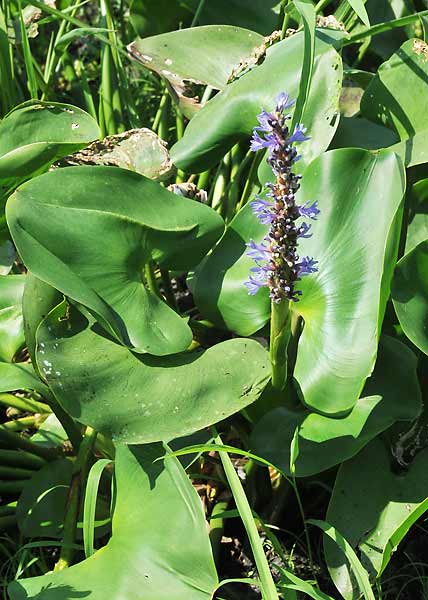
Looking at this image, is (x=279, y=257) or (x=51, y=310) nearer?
(x=279, y=257)

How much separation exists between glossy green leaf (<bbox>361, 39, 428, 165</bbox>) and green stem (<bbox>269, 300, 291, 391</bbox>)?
47cm

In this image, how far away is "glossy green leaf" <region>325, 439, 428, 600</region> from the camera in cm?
113

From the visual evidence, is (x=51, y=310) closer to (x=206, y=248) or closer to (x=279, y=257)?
(x=206, y=248)

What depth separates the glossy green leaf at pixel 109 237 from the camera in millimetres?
1078

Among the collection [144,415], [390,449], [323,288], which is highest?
[323,288]

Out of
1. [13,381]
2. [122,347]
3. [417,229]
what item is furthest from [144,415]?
[417,229]

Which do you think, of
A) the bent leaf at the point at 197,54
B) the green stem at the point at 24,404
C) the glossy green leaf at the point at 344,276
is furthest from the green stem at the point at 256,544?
the bent leaf at the point at 197,54

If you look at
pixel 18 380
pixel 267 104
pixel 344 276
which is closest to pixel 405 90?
pixel 267 104

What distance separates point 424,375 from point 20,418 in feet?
2.43

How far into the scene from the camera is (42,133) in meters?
1.36

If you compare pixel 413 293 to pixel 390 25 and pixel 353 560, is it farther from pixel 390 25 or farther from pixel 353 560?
pixel 390 25

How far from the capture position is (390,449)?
1.21m

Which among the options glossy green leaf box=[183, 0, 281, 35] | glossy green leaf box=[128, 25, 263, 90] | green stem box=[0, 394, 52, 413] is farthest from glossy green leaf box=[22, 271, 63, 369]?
glossy green leaf box=[183, 0, 281, 35]

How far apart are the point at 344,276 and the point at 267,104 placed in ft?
1.16
